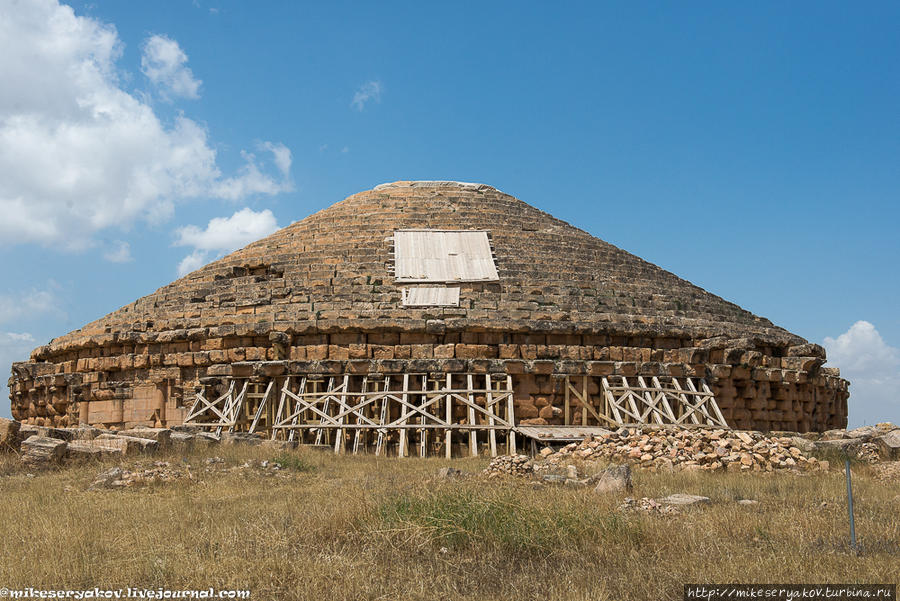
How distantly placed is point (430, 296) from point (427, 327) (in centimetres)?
134

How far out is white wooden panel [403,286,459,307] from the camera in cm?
1532

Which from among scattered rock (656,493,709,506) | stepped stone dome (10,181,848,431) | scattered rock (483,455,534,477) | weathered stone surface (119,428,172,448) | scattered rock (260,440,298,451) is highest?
stepped stone dome (10,181,848,431)

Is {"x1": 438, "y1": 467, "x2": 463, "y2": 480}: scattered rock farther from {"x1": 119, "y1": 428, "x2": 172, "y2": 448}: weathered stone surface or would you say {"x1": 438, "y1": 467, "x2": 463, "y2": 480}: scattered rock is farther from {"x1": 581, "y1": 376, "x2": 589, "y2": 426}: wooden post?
{"x1": 581, "y1": 376, "x2": 589, "y2": 426}: wooden post

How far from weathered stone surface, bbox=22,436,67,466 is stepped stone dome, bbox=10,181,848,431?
441 cm

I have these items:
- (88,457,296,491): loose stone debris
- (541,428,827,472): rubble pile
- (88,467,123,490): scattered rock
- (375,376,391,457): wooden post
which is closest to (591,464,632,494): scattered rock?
(541,428,827,472): rubble pile

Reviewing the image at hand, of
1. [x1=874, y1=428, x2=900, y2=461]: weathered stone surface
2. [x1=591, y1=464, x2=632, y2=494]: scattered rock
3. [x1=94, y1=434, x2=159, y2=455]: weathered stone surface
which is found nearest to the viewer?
[x1=591, y1=464, x2=632, y2=494]: scattered rock

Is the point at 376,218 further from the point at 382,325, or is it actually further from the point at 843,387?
the point at 843,387

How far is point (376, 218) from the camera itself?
64.4 feet

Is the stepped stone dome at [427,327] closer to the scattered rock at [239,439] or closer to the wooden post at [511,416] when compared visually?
the wooden post at [511,416]

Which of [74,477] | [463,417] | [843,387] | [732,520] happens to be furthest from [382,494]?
[843,387]

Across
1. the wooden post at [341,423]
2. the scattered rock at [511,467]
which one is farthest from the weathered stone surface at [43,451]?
the scattered rock at [511,467]

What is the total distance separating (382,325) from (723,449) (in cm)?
644

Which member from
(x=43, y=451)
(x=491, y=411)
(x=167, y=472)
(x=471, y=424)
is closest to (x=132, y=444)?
(x=43, y=451)

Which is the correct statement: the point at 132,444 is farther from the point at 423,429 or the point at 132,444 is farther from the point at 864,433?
the point at 864,433
